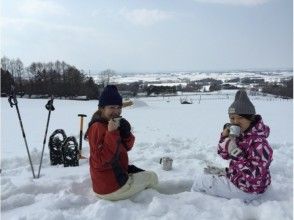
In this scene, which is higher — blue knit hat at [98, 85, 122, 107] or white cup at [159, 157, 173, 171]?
blue knit hat at [98, 85, 122, 107]

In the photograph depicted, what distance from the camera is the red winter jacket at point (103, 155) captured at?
439 centimetres

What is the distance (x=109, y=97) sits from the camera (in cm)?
465

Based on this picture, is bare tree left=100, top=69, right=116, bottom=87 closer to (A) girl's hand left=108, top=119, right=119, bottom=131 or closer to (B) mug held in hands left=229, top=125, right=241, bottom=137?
(A) girl's hand left=108, top=119, right=119, bottom=131

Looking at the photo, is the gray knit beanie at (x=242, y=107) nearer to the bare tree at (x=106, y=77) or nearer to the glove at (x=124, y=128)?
the glove at (x=124, y=128)

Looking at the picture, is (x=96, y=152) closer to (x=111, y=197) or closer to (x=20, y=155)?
(x=111, y=197)

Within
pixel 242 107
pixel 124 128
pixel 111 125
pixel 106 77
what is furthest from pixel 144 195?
pixel 106 77

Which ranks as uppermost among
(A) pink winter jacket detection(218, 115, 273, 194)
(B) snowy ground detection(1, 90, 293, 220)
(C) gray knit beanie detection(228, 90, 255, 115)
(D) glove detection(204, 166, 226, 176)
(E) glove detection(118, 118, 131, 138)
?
(C) gray knit beanie detection(228, 90, 255, 115)

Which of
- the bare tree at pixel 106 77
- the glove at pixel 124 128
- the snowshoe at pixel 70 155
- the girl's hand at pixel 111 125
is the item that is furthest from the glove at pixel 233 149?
the snowshoe at pixel 70 155

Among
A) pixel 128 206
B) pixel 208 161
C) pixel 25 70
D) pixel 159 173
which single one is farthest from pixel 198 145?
pixel 25 70

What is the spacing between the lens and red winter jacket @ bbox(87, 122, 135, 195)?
439 cm

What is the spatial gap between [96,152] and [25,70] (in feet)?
242

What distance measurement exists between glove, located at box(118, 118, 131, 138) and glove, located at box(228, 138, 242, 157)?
1207mm

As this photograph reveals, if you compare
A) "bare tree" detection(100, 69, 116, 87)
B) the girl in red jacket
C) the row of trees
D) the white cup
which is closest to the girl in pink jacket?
the girl in red jacket

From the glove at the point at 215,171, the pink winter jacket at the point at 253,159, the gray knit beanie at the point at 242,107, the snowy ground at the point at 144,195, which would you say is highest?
the gray knit beanie at the point at 242,107
